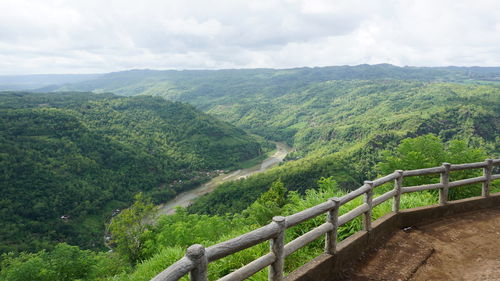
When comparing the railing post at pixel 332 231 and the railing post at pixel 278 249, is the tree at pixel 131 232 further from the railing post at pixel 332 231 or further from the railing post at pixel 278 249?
the railing post at pixel 278 249

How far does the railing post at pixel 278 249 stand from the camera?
3955 millimetres

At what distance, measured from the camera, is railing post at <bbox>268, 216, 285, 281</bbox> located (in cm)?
396

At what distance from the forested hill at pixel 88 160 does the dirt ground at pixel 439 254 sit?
70.9 meters

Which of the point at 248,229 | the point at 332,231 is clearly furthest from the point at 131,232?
the point at 332,231

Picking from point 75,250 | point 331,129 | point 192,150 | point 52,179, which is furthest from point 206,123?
point 75,250

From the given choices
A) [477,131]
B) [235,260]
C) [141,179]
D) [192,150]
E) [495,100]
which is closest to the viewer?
[235,260]

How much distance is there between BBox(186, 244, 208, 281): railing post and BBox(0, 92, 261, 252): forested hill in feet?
235

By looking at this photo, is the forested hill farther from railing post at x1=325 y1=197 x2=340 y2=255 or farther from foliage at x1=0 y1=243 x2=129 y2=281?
railing post at x1=325 y1=197 x2=340 y2=255

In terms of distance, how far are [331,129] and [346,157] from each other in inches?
2911

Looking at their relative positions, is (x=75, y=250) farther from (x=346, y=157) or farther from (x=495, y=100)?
(x=495, y=100)

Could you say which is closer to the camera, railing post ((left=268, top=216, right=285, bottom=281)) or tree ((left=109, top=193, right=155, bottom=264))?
railing post ((left=268, top=216, right=285, bottom=281))

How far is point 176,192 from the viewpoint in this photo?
322 feet

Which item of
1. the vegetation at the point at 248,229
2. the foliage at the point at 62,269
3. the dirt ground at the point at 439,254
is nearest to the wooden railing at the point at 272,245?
the dirt ground at the point at 439,254

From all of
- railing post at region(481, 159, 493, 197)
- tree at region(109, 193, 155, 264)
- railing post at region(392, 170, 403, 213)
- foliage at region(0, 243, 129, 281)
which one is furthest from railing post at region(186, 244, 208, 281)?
tree at region(109, 193, 155, 264)
